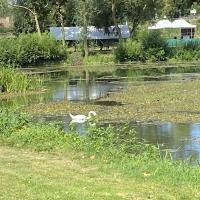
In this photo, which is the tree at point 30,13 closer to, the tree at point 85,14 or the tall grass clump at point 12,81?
the tree at point 85,14

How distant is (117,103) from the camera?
1032 inches

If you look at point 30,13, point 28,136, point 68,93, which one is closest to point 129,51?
point 30,13

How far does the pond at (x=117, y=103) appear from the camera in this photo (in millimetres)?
15130

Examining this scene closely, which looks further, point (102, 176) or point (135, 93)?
point (135, 93)

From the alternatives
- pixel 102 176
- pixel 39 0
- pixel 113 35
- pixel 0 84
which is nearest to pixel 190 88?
pixel 0 84

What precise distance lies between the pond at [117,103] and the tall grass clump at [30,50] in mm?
10862

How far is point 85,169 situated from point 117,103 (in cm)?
1593

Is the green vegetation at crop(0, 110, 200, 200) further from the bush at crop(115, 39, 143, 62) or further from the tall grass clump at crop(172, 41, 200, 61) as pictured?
the tall grass clump at crop(172, 41, 200, 61)

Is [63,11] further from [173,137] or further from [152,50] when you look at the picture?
[173,137]

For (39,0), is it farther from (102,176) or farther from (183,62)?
(102,176)

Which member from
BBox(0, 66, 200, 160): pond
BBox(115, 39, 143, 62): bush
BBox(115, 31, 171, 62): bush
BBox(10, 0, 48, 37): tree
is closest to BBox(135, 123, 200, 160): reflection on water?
BBox(0, 66, 200, 160): pond

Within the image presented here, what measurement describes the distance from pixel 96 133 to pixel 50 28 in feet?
246

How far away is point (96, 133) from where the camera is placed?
14117mm

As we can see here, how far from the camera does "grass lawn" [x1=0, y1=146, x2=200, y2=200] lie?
26.8 ft
